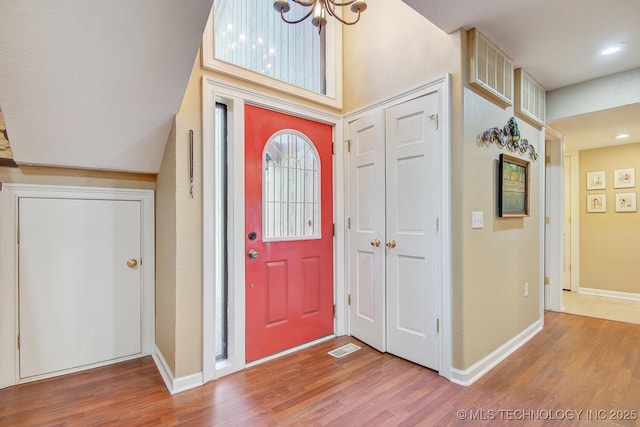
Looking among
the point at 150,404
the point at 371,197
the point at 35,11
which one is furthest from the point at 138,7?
the point at 150,404

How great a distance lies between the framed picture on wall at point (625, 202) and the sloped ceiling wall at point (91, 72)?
5.39 m

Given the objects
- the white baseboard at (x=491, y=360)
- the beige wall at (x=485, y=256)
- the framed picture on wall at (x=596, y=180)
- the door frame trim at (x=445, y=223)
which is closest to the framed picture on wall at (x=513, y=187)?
the beige wall at (x=485, y=256)

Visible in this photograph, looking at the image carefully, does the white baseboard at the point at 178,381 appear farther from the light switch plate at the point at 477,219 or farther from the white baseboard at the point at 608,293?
the white baseboard at the point at 608,293

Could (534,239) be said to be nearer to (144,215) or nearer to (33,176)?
(144,215)

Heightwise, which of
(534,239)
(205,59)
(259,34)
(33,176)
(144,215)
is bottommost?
(534,239)

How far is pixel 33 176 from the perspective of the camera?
214 cm

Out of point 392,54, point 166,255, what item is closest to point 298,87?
point 392,54

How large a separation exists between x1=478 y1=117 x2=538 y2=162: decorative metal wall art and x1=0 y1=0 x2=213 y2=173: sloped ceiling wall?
202 centimetres

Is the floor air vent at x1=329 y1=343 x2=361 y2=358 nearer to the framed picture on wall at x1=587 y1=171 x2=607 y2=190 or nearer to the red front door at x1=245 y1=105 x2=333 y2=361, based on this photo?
the red front door at x1=245 y1=105 x2=333 y2=361

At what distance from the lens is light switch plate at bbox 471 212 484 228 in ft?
7.02

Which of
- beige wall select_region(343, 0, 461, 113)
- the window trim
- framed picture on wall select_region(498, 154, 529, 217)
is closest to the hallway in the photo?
framed picture on wall select_region(498, 154, 529, 217)

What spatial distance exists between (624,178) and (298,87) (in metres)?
4.58

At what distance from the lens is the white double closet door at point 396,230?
7.22 feet

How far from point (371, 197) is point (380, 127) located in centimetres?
59
